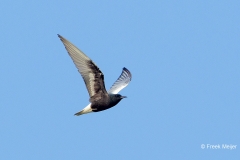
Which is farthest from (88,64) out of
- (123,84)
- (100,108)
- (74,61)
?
(123,84)

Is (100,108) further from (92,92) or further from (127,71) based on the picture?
(127,71)

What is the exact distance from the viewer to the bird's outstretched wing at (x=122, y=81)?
19.6 metres

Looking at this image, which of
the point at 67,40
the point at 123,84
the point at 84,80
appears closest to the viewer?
the point at 67,40

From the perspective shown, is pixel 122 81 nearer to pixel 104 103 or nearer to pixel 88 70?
pixel 104 103

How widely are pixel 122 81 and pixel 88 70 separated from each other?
12.7 feet

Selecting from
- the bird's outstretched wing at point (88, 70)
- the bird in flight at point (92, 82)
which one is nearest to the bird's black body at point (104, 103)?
the bird in flight at point (92, 82)

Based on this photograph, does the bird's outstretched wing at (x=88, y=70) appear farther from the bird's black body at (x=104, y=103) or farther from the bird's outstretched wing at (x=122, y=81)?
the bird's outstretched wing at (x=122, y=81)

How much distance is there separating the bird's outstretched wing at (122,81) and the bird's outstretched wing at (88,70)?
2.69 metres

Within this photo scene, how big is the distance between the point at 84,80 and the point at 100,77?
51cm

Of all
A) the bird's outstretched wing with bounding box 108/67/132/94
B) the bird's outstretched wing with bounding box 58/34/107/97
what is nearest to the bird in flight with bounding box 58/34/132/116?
the bird's outstretched wing with bounding box 58/34/107/97

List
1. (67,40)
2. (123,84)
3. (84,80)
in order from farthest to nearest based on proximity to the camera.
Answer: (123,84) → (84,80) → (67,40)

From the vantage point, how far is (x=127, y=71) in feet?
68.0

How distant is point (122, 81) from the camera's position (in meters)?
20.1

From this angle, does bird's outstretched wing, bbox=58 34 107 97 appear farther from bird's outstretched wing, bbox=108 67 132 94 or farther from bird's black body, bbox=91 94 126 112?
bird's outstretched wing, bbox=108 67 132 94
